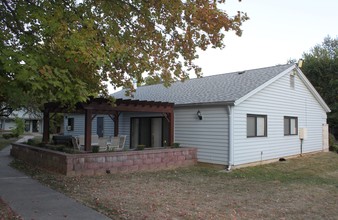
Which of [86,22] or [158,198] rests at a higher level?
[86,22]

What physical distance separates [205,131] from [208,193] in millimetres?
5487

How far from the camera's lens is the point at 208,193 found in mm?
8648

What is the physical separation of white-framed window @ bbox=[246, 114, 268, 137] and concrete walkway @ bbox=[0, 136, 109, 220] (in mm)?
8775

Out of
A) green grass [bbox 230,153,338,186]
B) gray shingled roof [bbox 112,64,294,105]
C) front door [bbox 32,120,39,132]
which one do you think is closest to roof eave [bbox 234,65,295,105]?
gray shingled roof [bbox 112,64,294,105]

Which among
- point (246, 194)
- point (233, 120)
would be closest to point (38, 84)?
point (246, 194)

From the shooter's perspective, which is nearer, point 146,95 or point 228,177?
point 228,177

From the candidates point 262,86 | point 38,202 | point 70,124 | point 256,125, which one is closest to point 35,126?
point 70,124

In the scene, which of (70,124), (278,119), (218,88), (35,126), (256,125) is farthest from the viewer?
(35,126)

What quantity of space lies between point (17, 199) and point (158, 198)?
10.6 ft

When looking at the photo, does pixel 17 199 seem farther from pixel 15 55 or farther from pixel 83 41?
pixel 83 41

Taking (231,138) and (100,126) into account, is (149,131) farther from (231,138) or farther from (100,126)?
(231,138)

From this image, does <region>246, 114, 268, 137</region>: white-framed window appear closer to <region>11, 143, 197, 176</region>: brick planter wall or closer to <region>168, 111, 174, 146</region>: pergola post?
<region>11, 143, 197, 176</region>: brick planter wall

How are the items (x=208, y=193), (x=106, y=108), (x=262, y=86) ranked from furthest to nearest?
(x=262, y=86), (x=106, y=108), (x=208, y=193)

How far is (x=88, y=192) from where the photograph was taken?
826 centimetres
